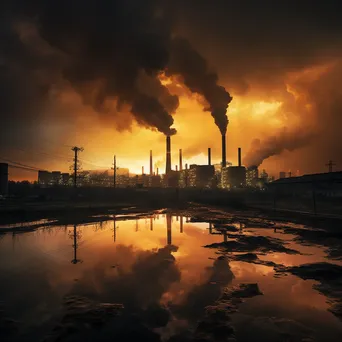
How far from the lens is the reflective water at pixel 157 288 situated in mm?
5262

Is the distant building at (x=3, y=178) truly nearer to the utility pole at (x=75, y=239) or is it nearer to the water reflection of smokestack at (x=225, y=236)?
the utility pole at (x=75, y=239)

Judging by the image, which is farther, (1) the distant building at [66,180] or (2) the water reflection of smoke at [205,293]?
(1) the distant building at [66,180]

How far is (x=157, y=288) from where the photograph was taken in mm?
7559

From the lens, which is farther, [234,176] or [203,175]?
[203,175]

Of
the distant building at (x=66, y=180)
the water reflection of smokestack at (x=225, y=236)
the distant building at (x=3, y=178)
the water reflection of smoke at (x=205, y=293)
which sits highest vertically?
the distant building at (x=66, y=180)

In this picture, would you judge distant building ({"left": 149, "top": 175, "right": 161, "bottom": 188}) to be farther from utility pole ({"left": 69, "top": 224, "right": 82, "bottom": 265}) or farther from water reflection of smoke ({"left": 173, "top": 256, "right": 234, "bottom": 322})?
water reflection of smoke ({"left": 173, "top": 256, "right": 234, "bottom": 322})

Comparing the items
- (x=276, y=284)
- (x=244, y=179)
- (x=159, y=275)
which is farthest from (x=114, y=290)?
(x=244, y=179)

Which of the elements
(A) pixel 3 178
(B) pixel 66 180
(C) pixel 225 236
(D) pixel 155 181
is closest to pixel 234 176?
(D) pixel 155 181

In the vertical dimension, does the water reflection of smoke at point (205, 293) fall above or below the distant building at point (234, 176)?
below

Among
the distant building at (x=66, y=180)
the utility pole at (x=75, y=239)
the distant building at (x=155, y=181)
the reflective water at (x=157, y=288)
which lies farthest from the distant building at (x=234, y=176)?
the reflective water at (x=157, y=288)

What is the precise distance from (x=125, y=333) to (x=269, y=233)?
45.0 ft

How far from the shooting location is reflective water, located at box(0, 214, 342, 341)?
5.26m

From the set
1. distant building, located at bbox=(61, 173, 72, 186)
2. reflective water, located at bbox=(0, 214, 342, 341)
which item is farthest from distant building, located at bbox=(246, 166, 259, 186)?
reflective water, located at bbox=(0, 214, 342, 341)

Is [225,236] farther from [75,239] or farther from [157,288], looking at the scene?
[157,288]
